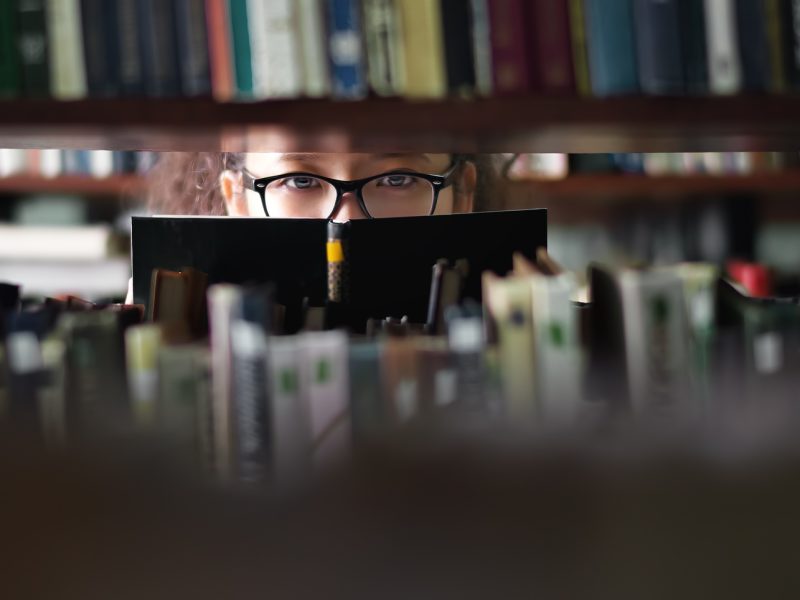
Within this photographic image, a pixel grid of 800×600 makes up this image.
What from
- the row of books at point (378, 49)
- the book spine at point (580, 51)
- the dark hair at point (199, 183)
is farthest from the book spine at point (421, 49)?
the dark hair at point (199, 183)

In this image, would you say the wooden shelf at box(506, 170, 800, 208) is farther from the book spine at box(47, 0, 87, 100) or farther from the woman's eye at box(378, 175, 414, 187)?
the book spine at box(47, 0, 87, 100)

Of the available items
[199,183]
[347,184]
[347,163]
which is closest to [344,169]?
[347,163]

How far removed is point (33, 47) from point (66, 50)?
3 cm

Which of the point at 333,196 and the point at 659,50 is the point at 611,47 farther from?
the point at 333,196

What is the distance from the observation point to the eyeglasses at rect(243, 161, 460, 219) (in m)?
1.08

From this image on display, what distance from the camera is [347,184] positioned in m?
1.00

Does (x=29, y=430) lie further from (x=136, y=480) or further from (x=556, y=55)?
(x=556, y=55)

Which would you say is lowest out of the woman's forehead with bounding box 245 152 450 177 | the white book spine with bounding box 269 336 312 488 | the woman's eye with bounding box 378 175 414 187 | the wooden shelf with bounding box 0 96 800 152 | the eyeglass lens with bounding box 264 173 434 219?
the white book spine with bounding box 269 336 312 488

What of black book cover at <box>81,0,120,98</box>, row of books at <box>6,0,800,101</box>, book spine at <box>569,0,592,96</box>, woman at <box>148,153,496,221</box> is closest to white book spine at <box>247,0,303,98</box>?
row of books at <box>6,0,800,101</box>

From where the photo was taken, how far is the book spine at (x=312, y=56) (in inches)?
20.8

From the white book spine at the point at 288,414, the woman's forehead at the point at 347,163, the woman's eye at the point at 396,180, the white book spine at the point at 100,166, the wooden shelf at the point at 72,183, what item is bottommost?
the white book spine at the point at 288,414

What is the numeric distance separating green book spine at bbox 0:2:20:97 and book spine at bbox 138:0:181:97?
0.10 m

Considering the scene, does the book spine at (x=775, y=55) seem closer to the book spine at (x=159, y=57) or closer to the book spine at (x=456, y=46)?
the book spine at (x=456, y=46)

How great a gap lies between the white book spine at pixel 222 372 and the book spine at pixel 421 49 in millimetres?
209
